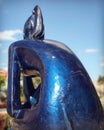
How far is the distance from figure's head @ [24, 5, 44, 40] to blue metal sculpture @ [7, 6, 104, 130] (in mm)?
146

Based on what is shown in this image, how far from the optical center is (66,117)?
3270 mm

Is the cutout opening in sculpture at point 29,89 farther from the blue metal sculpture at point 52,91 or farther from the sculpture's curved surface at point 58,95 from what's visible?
the sculpture's curved surface at point 58,95

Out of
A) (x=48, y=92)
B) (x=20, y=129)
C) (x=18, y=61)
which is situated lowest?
(x=20, y=129)

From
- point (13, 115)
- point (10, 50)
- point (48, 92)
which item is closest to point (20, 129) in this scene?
point (13, 115)

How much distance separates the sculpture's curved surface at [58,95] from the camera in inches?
129

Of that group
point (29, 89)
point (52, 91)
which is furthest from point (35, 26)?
point (52, 91)

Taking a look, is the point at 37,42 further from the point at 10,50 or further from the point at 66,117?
the point at 66,117

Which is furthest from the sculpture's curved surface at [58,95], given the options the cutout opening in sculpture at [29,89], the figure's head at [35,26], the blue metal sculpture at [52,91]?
the figure's head at [35,26]

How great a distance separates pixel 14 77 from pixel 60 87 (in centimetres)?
49

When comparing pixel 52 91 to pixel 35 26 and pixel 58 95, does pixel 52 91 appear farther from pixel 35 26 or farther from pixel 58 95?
pixel 35 26

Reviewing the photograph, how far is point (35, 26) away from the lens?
3.82m

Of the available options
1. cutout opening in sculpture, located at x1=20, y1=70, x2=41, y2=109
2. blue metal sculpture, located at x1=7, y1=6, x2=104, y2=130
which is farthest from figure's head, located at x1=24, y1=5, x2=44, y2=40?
cutout opening in sculpture, located at x1=20, y1=70, x2=41, y2=109

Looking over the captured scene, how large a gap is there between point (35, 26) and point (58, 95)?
81 centimetres

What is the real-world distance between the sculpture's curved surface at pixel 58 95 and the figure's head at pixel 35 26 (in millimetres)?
225
